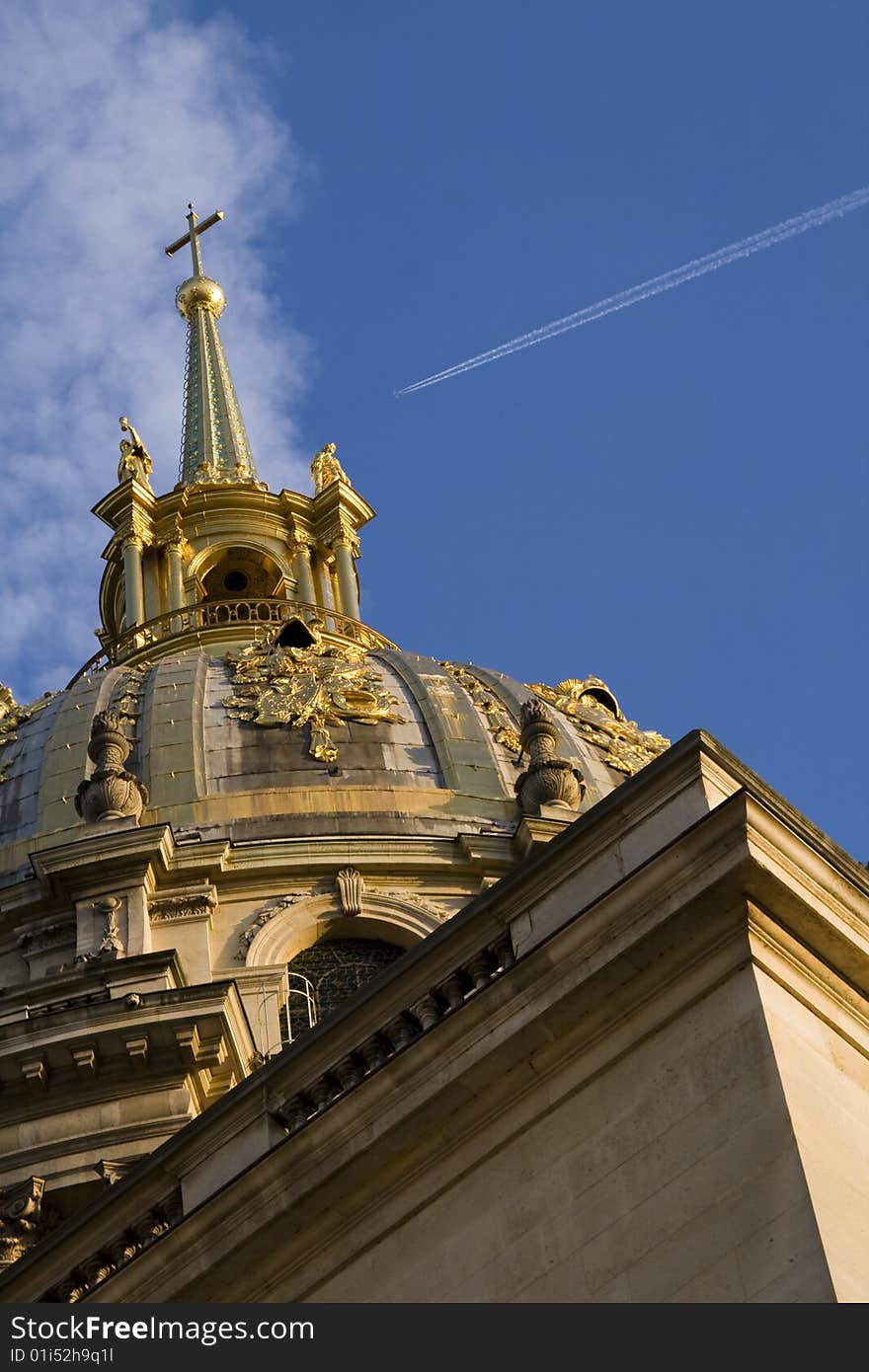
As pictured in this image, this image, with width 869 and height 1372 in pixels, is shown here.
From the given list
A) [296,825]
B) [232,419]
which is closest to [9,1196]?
[296,825]

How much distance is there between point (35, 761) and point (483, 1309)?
3394cm

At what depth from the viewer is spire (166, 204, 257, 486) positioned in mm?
69750

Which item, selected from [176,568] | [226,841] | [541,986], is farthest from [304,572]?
[541,986]

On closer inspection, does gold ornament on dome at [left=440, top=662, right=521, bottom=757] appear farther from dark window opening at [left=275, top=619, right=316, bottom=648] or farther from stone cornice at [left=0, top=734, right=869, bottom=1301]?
stone cornice at [left=0, top=734, right=869, bottom=1301]

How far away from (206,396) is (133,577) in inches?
508

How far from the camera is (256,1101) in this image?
1795 cm

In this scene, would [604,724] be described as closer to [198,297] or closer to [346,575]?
[346,575]

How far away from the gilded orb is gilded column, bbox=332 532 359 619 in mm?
17962

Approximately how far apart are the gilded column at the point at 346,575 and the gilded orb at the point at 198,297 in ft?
58.9

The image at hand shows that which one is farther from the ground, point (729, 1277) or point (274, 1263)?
point (274, 1263)

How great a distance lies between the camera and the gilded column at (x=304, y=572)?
208ft

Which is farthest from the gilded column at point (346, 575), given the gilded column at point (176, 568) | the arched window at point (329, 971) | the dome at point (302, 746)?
the arched window at point (329, 971)

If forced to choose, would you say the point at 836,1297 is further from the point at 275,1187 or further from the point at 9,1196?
the point at 9,1196

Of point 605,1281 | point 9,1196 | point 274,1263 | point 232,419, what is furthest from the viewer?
point 232,419
